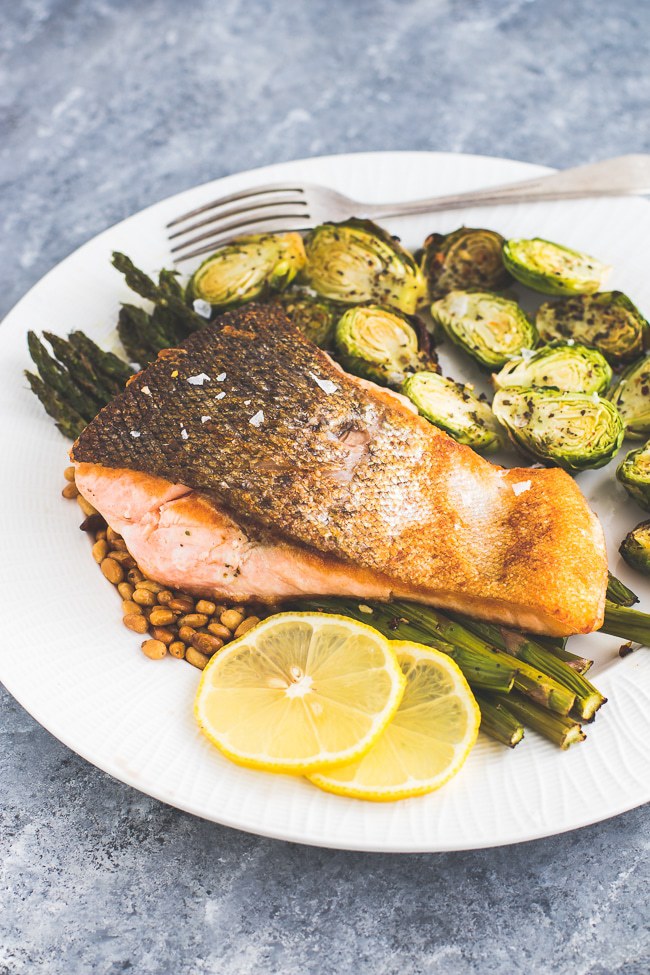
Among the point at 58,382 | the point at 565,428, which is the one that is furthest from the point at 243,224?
the point at 565,428

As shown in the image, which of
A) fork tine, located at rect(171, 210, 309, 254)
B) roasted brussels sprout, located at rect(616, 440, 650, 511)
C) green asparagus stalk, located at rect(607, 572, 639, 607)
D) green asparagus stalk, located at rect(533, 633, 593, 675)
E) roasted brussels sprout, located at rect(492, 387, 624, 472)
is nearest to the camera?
green asparagus stalk, located at rect(533, 633, 593, 675)

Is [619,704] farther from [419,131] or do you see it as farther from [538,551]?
[419,131]

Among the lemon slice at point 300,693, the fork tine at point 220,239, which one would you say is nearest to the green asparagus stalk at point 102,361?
the fork tine at point 220,239

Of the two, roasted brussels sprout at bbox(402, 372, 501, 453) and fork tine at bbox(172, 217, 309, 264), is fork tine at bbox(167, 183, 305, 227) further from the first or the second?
roasted brussels sprout at bbox(402, 372, 501, 453)

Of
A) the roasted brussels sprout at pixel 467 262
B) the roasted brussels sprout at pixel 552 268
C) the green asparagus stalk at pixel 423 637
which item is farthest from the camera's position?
the roasted brussels sprout at pixel 467 262

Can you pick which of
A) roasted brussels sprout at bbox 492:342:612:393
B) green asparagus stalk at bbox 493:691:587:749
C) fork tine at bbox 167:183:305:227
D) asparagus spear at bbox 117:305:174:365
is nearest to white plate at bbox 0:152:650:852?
green asparagus stalk at bbox 493:691:587:749

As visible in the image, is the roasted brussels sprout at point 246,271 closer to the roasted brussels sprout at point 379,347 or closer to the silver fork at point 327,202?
the silver fork at point 327,202
